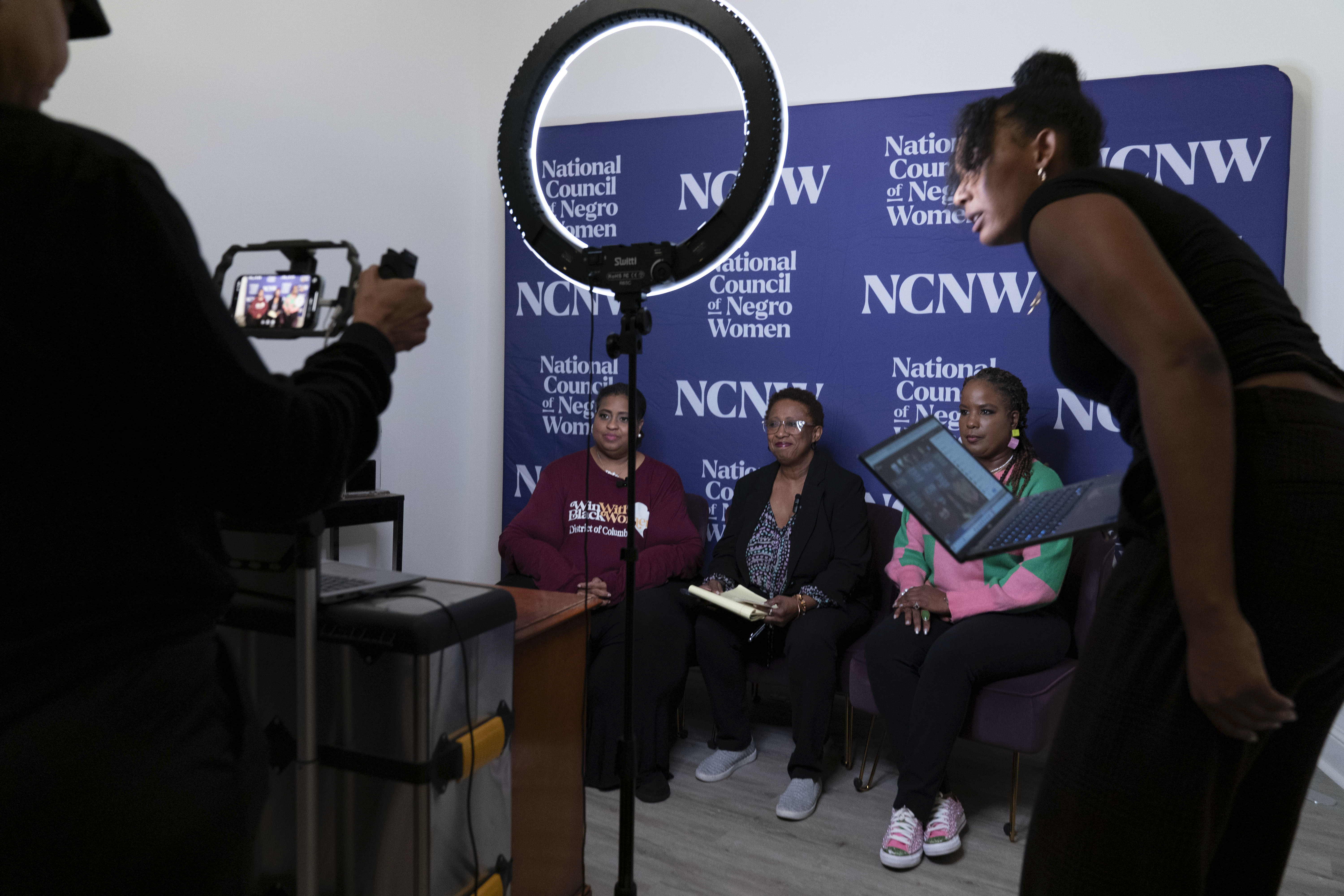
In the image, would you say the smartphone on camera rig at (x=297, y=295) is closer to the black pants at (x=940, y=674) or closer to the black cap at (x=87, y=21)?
the black cap at (x=87, y=21)

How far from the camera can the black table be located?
2668 mm

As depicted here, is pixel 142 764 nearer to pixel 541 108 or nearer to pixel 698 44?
pixel 541 108

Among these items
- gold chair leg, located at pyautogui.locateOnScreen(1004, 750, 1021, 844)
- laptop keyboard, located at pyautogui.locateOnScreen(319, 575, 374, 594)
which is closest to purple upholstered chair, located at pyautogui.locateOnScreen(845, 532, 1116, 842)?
gold chair leg, located at pyautogui.locateOnScreen(1004, 750, 1021, 844)

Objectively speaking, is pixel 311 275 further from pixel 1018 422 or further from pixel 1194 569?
pixel 1018 422

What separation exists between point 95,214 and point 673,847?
186 centimetres

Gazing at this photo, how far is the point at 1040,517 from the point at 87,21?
106cm

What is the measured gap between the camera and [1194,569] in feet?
2.32

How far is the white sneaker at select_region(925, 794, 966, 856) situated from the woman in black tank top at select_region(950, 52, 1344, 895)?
1.26 metres

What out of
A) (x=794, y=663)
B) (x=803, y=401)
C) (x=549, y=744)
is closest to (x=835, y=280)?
(x=803, y=401)

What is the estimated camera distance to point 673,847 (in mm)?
2014

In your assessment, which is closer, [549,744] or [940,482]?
[940,482]

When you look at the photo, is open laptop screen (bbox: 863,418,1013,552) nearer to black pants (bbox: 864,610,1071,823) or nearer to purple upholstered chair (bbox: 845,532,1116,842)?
purple upholstered chair (bbox: 845,532,1116,842)

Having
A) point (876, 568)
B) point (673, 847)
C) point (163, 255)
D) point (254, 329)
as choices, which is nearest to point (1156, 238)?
point (163, 255)

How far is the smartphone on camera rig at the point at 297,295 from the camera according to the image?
37.0 inches
